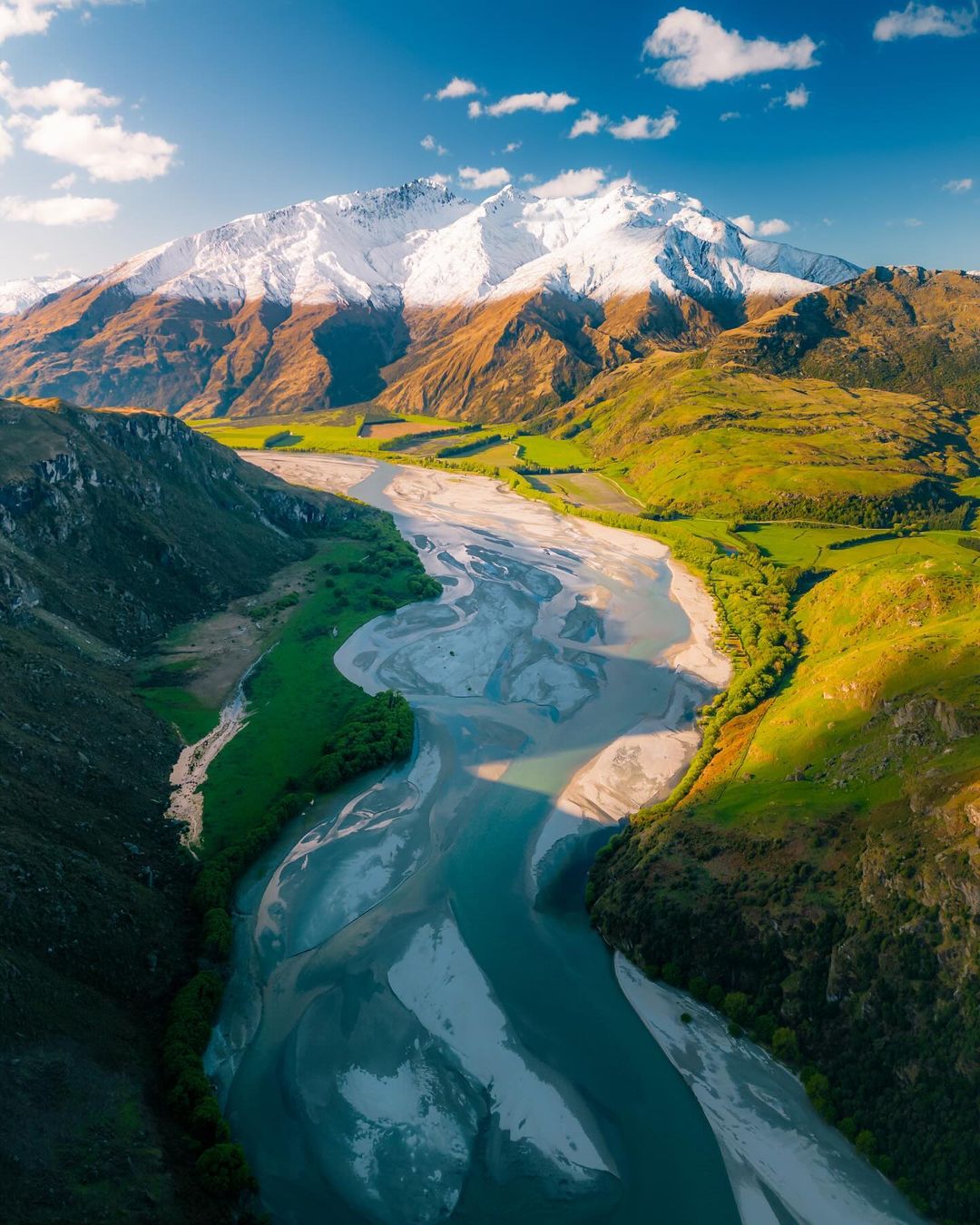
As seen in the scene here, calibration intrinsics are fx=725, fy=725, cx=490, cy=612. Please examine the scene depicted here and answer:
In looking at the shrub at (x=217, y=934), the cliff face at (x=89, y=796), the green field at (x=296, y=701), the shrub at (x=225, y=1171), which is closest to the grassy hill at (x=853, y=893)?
the shrub at (x=217, y=934)

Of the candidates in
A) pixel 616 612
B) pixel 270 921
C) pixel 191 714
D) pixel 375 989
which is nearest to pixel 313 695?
pixel 191 714

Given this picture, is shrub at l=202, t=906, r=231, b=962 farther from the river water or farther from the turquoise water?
the river water

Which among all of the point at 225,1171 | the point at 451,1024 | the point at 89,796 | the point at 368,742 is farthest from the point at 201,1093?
the point at 368,742

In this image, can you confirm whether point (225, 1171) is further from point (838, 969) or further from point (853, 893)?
point (853, 893)

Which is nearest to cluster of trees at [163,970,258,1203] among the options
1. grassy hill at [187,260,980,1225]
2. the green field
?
the green field

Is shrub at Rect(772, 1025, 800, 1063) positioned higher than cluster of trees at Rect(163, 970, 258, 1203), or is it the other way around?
cluster of trees at Rect(163, 970, 258, 1203)

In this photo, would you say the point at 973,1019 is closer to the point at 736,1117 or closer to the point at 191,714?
the point at 736,1117

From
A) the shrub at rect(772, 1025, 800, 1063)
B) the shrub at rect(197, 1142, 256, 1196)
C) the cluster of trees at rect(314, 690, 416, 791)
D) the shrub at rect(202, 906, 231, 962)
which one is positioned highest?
the cluster of trees at rect(314, 690, 416, 791)
